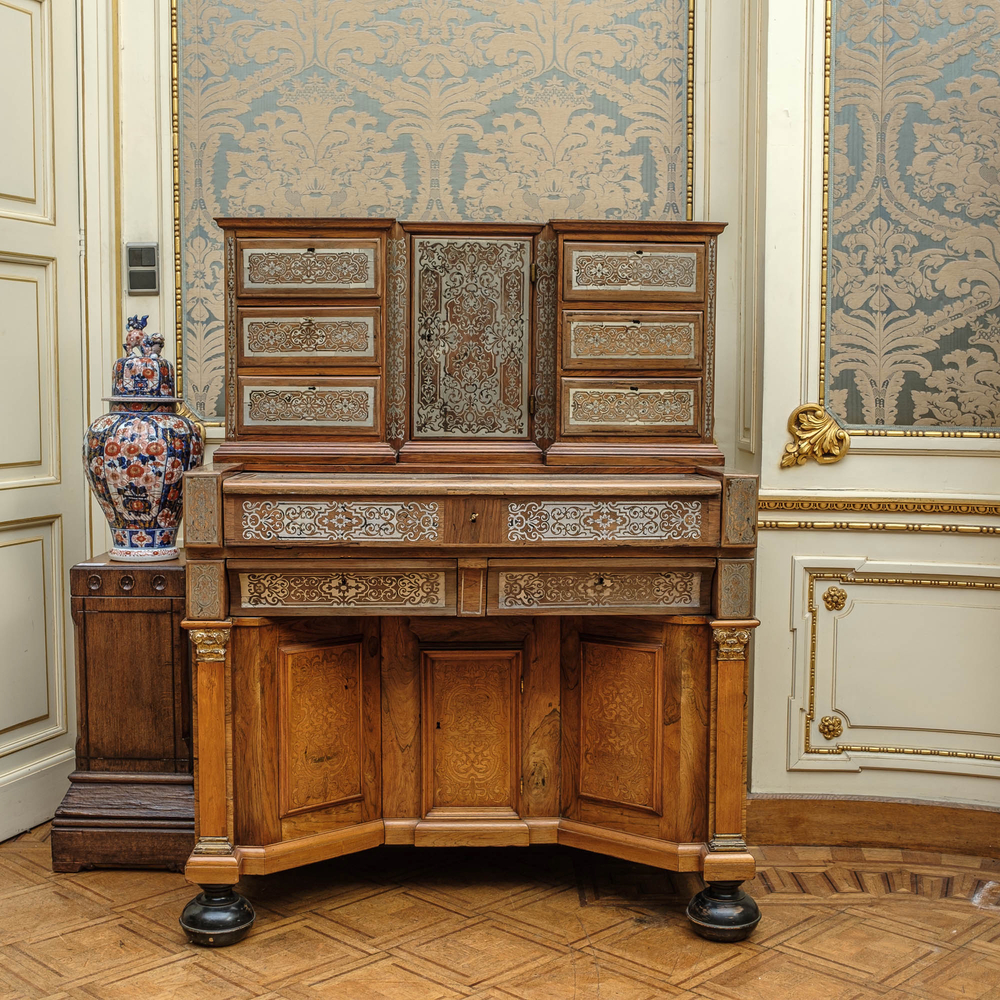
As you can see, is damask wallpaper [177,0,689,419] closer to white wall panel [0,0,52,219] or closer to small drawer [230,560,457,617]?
white wall panel [0,0,52,219]

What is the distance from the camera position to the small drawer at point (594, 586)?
2336 mm

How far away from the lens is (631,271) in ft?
8.63

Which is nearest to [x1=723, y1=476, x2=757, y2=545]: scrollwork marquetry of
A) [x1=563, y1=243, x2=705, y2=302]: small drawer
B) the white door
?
[x1=563, y1=243, x2=705, y2=302]: small drawer

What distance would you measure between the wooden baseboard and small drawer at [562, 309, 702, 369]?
1.25 m

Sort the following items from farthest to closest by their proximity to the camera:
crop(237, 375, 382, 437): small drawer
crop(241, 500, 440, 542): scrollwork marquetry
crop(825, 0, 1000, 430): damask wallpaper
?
1. crop(825, 0, 1000, 430): damask wallpaper
2. crop(237, 375, 382, 437): small drawer
3. crop(241, 500, 440, 542): scrollwork marquetry

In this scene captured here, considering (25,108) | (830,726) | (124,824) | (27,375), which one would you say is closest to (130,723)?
(124,824)

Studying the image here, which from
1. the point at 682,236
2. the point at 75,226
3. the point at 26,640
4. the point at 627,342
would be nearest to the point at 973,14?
the point at 682,236

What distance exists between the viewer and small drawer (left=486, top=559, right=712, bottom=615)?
7.66 ft

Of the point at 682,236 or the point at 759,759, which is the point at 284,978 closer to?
the point at 759,759

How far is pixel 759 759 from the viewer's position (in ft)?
9.65

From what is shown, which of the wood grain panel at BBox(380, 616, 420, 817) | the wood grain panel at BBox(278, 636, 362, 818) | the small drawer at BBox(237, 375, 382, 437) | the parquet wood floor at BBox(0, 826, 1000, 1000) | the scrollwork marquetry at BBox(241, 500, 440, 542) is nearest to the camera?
→ the parquet wood floor at BBox(0, 826, 1000, 1000)

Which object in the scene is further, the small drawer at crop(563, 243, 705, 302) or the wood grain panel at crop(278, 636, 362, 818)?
the small drawer at crop(563, 243, 705, 302)

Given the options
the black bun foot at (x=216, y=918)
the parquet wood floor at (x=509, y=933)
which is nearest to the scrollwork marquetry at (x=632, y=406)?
the parquet wood floor at (x=509, y=933)

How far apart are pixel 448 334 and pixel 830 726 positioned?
1.50m
